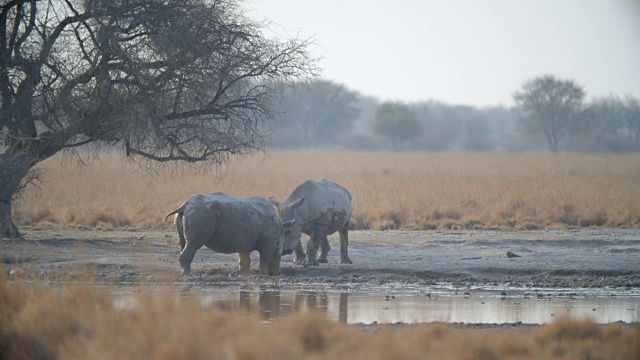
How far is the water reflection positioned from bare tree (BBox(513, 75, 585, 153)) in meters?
78.9

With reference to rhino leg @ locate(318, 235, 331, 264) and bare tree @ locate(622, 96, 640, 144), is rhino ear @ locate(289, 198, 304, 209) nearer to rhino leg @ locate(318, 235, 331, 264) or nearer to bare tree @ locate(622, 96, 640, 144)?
rhino leg @ locate(318, 235, 331, 264)

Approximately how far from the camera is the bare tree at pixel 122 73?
16312 millimetres

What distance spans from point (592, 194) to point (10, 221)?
1620 cm

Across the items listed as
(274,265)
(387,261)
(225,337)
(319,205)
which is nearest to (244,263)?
(274,265)

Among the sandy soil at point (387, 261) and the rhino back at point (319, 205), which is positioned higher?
the rhino back at point (319, 205)

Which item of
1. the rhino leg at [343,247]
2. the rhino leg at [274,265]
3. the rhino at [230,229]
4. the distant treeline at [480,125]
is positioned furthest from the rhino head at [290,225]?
the distant treeline at [480,125]

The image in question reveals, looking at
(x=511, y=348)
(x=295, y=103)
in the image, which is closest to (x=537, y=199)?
(x=511, y=348)

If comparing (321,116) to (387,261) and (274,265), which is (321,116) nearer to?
(387,261)

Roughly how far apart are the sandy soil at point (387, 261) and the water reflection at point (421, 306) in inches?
45.4

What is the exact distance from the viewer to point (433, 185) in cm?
2984

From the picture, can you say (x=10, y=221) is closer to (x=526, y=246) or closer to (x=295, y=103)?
(x=526, y=246)

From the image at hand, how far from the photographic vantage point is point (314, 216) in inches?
594

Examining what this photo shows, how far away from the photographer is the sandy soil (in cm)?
1326

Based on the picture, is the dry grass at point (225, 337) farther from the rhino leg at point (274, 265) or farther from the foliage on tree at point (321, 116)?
the foliage on tree at point (321, 116)
